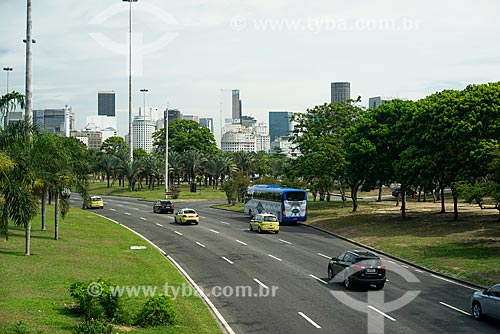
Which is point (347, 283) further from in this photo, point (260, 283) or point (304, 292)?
point (260, 283)

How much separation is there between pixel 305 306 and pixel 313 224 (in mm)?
33617

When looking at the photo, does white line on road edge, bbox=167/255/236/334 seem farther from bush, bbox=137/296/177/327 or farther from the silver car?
the silver car

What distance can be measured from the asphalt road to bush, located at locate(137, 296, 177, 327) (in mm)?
2283

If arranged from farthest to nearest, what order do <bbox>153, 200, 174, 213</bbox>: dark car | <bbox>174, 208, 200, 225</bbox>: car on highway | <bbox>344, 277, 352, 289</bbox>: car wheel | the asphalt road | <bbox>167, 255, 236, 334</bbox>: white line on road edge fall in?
<bbox>153, 200, 174, 213</bbox>: dark car → <bbox>174, 208, 200, 225</bbox>: car on highway → <bbox>344, 277, 352, 289</bbox>: car wheel → the asphalt road → <bbox>167, 255, 236, 334</bbox>: white line on road edge

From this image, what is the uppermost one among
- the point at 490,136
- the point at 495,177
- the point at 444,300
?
the point at 490,136

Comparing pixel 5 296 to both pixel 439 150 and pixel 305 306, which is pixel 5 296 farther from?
pixel 439 150

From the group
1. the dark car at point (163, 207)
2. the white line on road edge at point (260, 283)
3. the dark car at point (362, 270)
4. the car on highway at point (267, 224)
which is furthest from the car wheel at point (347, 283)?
the dark car at point (163, 207)

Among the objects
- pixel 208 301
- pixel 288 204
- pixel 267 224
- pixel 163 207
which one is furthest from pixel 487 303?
pixel 163 207

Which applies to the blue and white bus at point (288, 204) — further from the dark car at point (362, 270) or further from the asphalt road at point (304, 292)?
the dark car at point (362, 270)

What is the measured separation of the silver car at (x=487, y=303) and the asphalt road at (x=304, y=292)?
354 mm

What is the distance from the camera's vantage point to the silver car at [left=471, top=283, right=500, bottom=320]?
19484 mm

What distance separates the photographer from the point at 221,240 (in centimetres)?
4381

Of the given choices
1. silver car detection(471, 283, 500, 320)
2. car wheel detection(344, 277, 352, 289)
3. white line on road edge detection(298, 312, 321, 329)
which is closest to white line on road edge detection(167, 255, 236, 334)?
white line on road edge detection(298, 312, 321, 329)

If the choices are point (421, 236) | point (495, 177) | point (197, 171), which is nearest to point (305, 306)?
point (495, 177)
